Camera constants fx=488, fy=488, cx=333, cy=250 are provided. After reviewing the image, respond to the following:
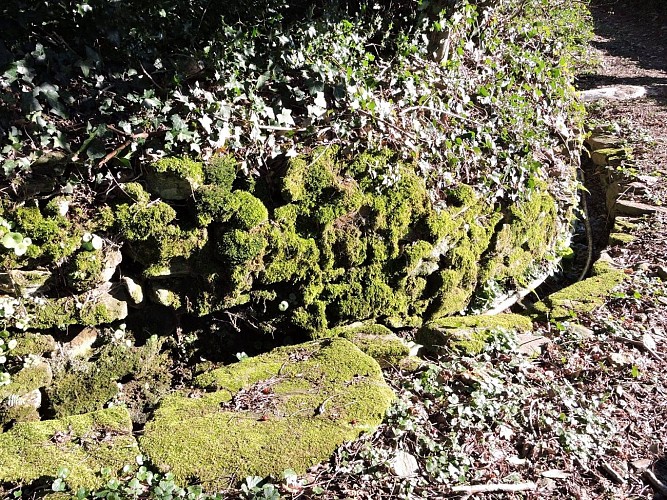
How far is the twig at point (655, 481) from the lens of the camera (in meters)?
2.67

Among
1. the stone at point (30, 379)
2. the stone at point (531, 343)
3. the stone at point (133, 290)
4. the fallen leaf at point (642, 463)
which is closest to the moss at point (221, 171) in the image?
the stone at point (133, 290)

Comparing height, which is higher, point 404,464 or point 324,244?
point 324,244

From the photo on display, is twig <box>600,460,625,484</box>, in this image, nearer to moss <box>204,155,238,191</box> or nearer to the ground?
the ground

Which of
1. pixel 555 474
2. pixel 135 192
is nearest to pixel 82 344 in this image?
pixel 135 192

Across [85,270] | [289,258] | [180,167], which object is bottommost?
[289,258]

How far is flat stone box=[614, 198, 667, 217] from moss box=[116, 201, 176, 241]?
5.15m

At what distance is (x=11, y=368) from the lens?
2721mm

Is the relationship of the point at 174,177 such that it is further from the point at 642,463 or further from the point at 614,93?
the point at 614,93

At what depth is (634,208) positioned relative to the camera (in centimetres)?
564

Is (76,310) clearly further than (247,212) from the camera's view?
No

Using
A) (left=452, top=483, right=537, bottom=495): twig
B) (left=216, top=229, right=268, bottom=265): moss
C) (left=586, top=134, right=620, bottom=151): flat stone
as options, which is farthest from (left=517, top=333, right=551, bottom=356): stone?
(left=586, top=134, right=620, bottom=151): flat stone

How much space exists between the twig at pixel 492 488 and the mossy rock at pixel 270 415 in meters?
0.54

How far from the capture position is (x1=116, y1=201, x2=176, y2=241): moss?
116 inches

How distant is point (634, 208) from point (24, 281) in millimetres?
6007
